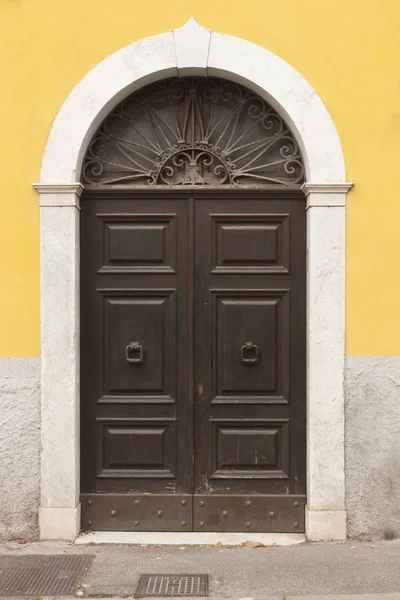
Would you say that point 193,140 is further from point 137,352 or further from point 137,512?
point 137,512

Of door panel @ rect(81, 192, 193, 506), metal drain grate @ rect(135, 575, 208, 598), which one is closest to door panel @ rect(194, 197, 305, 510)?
door panel @ rect(81, 192, 193, 506)

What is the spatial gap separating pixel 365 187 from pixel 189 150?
1.46 meters

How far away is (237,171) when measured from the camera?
242 inches

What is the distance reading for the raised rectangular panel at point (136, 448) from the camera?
6152 millimetres

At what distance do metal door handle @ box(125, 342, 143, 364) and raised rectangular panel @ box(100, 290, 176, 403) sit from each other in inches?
0.5

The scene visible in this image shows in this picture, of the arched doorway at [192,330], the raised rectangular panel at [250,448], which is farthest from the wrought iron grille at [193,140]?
the raised rectangular panel at [250,448]

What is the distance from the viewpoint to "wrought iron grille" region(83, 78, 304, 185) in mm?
6164

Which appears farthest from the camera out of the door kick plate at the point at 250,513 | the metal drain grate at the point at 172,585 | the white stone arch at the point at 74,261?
the door kick plate at the point at 250,513

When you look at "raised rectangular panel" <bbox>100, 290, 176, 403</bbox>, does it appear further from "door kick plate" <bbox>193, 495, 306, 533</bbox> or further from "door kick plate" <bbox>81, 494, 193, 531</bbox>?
"door kick plate" <bbox>193, 495, 306, 533</bbox>

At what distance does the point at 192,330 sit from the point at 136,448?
1.08 m

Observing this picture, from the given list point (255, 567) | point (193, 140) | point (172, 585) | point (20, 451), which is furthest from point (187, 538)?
point (193, 140)

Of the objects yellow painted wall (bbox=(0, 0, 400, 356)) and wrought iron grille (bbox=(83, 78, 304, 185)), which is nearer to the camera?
yellow painted wall (bbox=(0, 0, 400, 356))

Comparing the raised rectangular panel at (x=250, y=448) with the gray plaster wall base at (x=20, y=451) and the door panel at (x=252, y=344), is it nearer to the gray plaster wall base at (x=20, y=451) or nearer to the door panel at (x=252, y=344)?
the door panel at (x=252, y=344)

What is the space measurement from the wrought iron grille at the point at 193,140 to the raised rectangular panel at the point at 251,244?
0.32 meters
